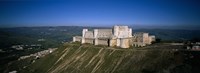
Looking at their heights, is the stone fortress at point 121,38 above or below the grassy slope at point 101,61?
above

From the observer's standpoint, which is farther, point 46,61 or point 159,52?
point 46,61

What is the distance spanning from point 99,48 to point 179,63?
40.8 meters

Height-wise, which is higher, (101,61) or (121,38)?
(121,38)

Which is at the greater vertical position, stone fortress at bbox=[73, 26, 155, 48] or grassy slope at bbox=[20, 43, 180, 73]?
stone fortress at bbox=[73, 26, 155, 48]

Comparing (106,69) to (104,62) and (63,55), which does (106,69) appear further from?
(63,55)

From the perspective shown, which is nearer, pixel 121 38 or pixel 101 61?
pixel 101 61

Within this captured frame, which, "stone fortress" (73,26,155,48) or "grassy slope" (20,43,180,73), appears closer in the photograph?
"grassy slope" (20,43,180,73)

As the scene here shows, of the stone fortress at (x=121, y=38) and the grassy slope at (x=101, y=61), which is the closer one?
the grassy slope at (x=101, y=61)

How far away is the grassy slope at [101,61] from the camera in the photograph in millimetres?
76125

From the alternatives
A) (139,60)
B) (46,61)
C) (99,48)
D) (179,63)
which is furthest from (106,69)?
(46,61)

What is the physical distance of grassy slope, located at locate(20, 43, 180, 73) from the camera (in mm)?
76125

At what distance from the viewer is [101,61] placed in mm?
92625

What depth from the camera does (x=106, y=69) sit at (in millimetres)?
85188

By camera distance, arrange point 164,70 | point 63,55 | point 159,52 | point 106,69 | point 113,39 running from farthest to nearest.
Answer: point 63,55 → point 113,39 → point 106,69 → point 159,52 → point 164,70
